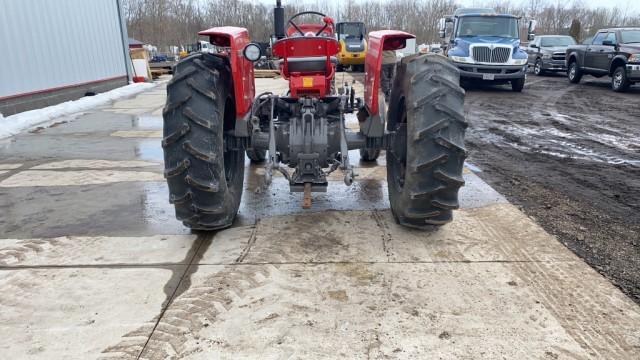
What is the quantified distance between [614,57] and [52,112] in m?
15.4

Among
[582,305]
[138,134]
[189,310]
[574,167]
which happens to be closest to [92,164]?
[138,134]

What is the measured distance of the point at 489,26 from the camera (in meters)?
14.8

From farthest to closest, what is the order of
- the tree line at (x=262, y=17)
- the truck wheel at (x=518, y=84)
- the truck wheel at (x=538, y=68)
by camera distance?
the tree line at (x=262, y=17)
the truck wheel at (x=538, y=68)
the truck wheel at (x=518, y=84)

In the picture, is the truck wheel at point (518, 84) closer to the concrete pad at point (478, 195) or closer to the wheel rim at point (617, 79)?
the wheel rim at point (617, 79)

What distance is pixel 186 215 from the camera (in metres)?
3.67

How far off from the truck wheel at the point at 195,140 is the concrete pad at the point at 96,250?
28 centimetres

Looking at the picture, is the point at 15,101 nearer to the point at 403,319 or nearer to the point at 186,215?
the point at 186,215

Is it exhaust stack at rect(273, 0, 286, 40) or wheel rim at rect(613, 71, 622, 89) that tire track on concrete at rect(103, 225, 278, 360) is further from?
wheel rim at rect(613, 71, 622, 89)

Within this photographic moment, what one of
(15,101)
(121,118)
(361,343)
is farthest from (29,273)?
(15,101)

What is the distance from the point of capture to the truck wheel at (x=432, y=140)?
3.36 m

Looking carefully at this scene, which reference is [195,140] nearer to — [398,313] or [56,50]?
[398,313]

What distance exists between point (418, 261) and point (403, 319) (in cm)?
75

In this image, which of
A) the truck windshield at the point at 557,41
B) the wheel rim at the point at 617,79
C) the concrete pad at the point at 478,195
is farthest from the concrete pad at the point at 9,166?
the truck windshield at the point at 557,41

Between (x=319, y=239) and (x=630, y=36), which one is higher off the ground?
(x=630, y=36)
